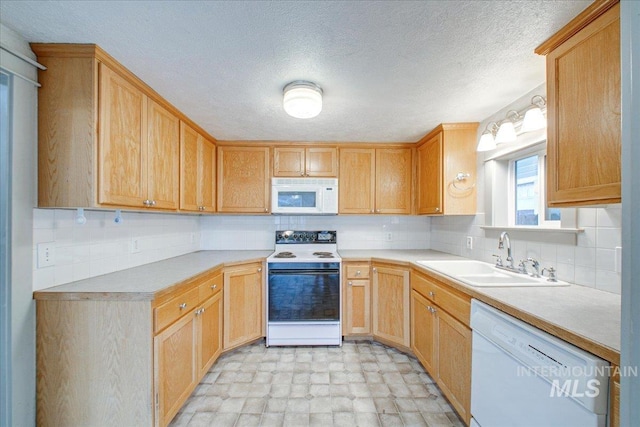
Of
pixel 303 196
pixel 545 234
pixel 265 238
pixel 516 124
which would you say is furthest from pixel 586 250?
pixel 265 238

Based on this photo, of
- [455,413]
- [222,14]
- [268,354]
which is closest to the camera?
[222,14]

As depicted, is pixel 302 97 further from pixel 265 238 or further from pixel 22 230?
pixel 265 238

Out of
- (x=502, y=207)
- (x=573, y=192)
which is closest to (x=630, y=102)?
(x=573, y=192)

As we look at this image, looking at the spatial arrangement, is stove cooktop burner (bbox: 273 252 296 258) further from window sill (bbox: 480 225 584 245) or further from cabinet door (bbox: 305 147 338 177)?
window sill (bbox: 480 225 584 245)

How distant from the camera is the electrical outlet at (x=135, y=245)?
201 cm

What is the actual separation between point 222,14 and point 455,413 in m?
2.56

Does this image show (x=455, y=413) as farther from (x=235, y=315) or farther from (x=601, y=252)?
(x=235, y=315)

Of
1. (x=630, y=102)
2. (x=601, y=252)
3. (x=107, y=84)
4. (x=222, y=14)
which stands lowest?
(x=601, y=252)

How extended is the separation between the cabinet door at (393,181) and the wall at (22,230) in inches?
105

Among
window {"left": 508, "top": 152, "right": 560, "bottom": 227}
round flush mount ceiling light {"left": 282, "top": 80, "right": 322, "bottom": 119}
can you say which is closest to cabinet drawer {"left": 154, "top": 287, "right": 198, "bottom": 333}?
round flush mount ceiling light {"left": 282, "top": 80, "right": 322, "bottom": 119}

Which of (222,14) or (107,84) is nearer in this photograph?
(222,14)

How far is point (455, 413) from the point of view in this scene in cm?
171

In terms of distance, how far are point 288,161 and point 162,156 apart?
4.16 ft

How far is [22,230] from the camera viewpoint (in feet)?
4.16
